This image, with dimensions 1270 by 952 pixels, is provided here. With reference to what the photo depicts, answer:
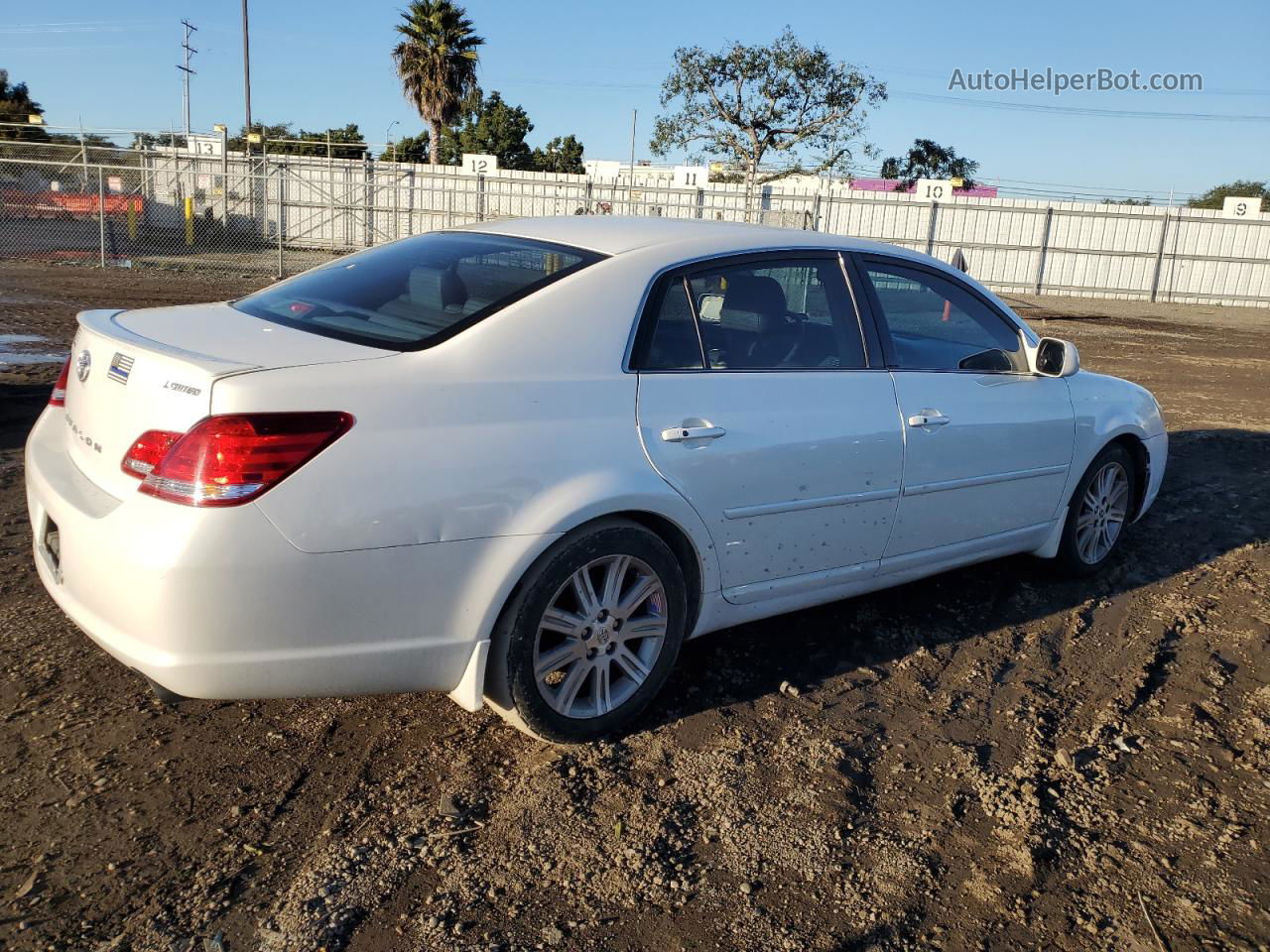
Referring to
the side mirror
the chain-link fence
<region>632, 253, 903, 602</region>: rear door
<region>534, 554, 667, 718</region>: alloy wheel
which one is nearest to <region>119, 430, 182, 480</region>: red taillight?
<region>534, 554, 667, 718</region>: alloy wheel

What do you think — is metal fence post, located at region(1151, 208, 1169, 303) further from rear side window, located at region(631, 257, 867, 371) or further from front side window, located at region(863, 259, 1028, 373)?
rear side window, located at region(631, 257, 867, 371)

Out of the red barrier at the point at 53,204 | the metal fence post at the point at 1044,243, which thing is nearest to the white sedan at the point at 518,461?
the red barrier at the point at 53,204

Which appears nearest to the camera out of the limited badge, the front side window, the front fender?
the limited badge

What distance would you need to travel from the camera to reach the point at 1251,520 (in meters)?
6.37

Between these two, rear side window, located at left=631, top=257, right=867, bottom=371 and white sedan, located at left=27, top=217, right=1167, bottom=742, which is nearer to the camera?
white sedan, located at left=27, top=217, right=1167, bottom=742

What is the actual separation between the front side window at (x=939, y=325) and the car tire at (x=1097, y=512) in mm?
835

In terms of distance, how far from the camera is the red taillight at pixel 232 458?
2611 mm

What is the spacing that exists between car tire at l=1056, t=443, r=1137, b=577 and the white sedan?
0.74m

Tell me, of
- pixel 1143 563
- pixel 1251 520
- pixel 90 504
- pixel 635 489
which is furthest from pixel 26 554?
pixel 1251 520

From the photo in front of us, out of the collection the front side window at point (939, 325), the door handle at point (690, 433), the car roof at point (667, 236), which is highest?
the car roof at point (667, 236)

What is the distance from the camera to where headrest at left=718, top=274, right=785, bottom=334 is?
3.72 metres

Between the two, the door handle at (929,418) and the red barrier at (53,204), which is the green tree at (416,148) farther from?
the door handle at (929,418)

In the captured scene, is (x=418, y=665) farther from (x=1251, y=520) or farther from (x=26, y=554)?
(x=1251, y=520)

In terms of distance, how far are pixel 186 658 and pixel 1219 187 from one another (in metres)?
68.1
